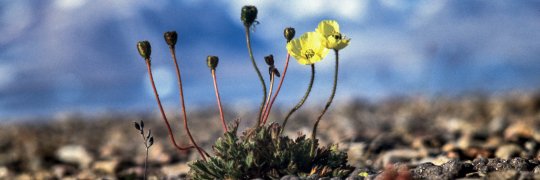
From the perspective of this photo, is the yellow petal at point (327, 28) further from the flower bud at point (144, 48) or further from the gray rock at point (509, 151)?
the gray rock at point (509, 151)

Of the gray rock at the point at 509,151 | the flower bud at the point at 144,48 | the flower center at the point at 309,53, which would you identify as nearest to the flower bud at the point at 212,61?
the flower bud at the point at 144,48

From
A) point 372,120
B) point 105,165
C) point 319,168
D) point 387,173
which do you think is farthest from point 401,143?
point 372,120

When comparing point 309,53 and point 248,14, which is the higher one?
point 248,14

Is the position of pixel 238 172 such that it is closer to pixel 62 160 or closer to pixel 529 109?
pixel 62 160

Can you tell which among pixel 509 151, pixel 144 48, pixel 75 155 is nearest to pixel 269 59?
pixel 144 48

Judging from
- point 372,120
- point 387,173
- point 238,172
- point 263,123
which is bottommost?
point 387,173

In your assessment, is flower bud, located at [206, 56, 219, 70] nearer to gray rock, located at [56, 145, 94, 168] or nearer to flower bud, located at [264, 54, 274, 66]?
flower bud, located at [264, 54, 274, 66]

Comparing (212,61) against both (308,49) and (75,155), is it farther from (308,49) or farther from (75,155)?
(75,155)
